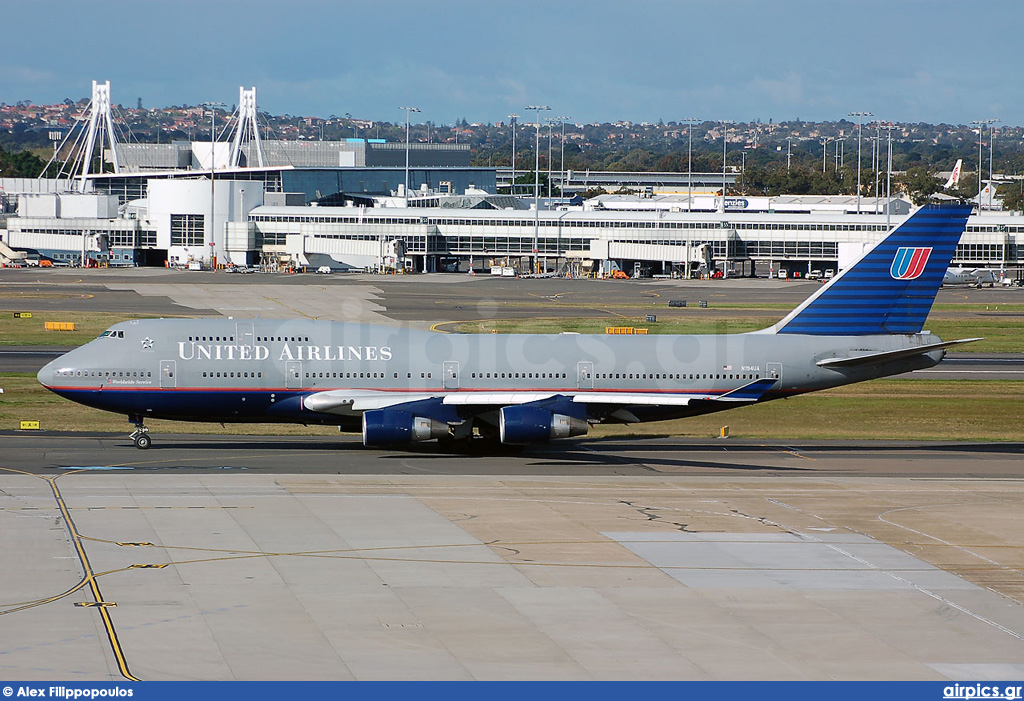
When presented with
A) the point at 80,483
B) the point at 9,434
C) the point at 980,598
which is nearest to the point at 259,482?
the point at 80,483

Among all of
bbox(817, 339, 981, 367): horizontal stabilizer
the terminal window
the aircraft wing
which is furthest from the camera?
the terminal window

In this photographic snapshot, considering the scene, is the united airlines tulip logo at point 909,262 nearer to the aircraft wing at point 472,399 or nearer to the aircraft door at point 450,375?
the aircraft wing at point 472,399

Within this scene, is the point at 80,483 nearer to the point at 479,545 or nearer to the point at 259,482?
the point at 259,482

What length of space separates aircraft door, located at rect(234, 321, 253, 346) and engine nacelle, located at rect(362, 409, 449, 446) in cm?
550

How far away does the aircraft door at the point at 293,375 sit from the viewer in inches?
1820

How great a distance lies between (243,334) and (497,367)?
9.73 meters

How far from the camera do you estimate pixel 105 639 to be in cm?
2294

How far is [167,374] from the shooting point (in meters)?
45.7

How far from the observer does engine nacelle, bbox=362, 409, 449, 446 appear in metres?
44.3

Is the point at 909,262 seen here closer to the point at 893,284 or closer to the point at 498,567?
the point at 893,284

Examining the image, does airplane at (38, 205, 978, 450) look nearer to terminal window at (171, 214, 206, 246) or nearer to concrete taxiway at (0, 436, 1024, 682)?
concrete taxiway at (0, 436, 1024, 682)

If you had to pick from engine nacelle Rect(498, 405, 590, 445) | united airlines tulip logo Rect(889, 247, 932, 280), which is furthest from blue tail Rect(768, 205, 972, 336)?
engine nacelle Rect(498, 405, 590, 445)

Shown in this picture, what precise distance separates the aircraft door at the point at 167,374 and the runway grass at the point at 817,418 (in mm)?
7223

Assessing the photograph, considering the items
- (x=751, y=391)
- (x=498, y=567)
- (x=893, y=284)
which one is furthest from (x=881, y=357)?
(x=498, y=567)
